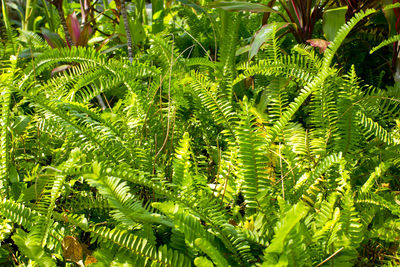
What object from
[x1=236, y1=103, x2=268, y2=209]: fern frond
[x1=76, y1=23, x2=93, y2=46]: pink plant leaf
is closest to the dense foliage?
[x1=236, y1=103, x2=268, y2=209]: fern frond

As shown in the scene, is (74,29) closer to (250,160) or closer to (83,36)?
(83,36)

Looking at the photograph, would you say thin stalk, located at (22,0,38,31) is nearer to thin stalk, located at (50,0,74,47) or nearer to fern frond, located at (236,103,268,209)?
thin stalk, located at (50,0,74,47)

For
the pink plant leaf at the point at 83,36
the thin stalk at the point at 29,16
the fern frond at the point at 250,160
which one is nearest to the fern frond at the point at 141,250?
the fern frond at the point at 250,160

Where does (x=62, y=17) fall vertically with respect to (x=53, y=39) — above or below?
above

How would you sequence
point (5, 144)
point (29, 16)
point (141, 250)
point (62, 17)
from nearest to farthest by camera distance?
point (141, 250) → point (5, 144) → point (62, 17) → point (29, 16)

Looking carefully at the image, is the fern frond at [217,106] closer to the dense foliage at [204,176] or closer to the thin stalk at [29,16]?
the dense foliage at [204,176]

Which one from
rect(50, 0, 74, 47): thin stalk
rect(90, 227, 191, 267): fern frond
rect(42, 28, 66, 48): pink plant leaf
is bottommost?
rect(90, 227, 191, 267): fern frond

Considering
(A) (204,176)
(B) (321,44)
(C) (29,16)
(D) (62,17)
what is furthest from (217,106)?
(C) (29,16)

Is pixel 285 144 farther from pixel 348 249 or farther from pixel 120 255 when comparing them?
pixel 120 255

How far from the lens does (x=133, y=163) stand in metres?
1.37

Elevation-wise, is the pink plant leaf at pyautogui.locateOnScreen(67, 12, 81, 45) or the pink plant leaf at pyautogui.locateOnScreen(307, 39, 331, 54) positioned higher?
the pink plant leaf at pyautogui.locateOnScreen(307, 39, 331, 54)

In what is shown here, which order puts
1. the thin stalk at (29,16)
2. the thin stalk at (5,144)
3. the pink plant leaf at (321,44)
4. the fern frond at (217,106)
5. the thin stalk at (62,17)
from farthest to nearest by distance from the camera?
1. the thin stalk at (29,16)
2. the thin stalk at (62,17)
3. the pink plant leaf at (321,44)
4. the fern frond at (217,106)
5. the thin stalk at (5,144)

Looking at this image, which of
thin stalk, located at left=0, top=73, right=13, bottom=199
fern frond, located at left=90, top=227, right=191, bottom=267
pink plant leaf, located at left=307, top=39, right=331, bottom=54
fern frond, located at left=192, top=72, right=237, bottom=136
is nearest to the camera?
fern frond, located at left=90, top=227, right=191, bottom=267

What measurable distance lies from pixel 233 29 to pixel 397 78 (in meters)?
0.89
